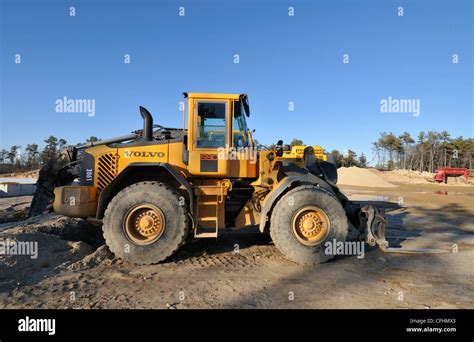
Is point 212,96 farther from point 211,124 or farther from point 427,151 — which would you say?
point 427,151

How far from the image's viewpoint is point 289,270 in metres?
5.16

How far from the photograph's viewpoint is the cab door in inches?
229

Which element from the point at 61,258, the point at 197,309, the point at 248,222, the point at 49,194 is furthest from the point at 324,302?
the point at 49,194

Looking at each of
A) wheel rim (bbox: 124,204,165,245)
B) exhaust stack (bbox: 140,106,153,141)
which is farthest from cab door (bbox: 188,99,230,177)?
wheel rim (bbox: 124,204,165,245)

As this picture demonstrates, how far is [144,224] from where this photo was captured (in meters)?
5.47

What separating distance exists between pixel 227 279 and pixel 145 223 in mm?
1815

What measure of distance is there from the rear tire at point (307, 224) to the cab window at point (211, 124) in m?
1.66

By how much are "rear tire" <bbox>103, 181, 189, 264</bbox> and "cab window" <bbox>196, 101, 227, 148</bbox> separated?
1164 millimetres

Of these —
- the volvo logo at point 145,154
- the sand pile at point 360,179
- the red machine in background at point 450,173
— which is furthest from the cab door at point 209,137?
the red machine in background at point 450,173

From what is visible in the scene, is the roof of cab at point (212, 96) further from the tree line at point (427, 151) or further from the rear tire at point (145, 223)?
the tree line at point (427, 151)

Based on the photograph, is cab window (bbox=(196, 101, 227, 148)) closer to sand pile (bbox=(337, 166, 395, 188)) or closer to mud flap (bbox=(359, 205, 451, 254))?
mud flap (bbox=(359, 205, 451, 254))

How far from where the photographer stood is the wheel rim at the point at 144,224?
17.8 ft
